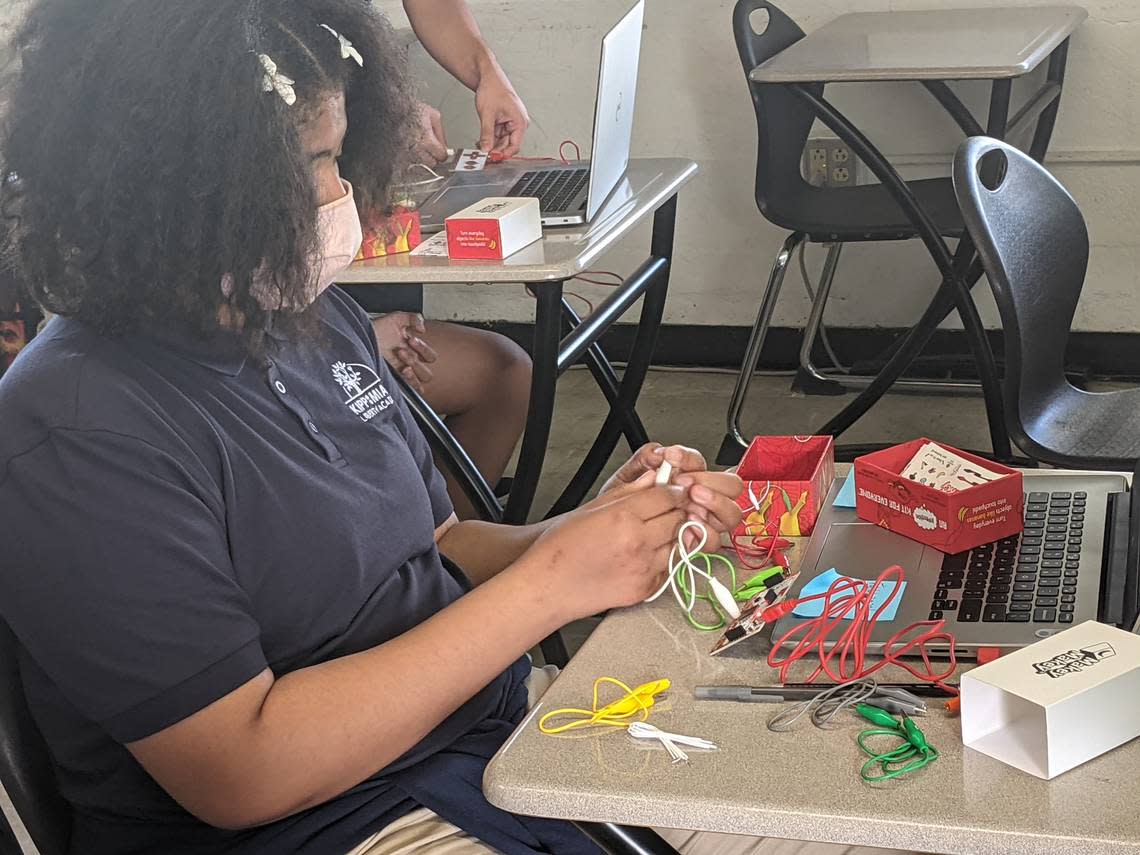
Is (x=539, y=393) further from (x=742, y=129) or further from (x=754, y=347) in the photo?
(x=742, y=129)

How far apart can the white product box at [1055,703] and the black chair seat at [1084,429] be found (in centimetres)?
94

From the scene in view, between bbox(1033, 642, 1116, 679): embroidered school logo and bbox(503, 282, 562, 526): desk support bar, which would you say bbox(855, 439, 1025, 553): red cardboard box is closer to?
bbox(1033, 642, 1116, 679): embroidered school logo

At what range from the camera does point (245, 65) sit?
3.38 ft

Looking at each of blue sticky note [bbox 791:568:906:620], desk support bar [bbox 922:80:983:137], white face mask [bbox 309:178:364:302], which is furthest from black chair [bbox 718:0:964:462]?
blue sticky note [bbox 791:568:906:620]

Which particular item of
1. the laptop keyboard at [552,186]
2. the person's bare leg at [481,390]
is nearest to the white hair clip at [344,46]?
the laptop keyboard at [552,186]

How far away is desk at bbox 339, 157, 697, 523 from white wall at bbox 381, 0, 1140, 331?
3.28 ft

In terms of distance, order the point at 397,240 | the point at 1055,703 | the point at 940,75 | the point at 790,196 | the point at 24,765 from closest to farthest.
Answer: the point at 1055,703 < the point at 24,765 < the point at 397,240 < the point at 940,75 < the point at 790,196

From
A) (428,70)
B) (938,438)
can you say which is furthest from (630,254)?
(938,438)

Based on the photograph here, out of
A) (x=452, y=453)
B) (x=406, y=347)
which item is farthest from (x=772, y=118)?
(x=452, y=453)

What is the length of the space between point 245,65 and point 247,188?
0.30ft

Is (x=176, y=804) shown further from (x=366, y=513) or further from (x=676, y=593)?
(x=676, y=593)

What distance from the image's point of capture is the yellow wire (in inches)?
38.5

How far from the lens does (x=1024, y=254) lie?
1.84 meters

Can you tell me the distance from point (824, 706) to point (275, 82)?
0.61 metres
